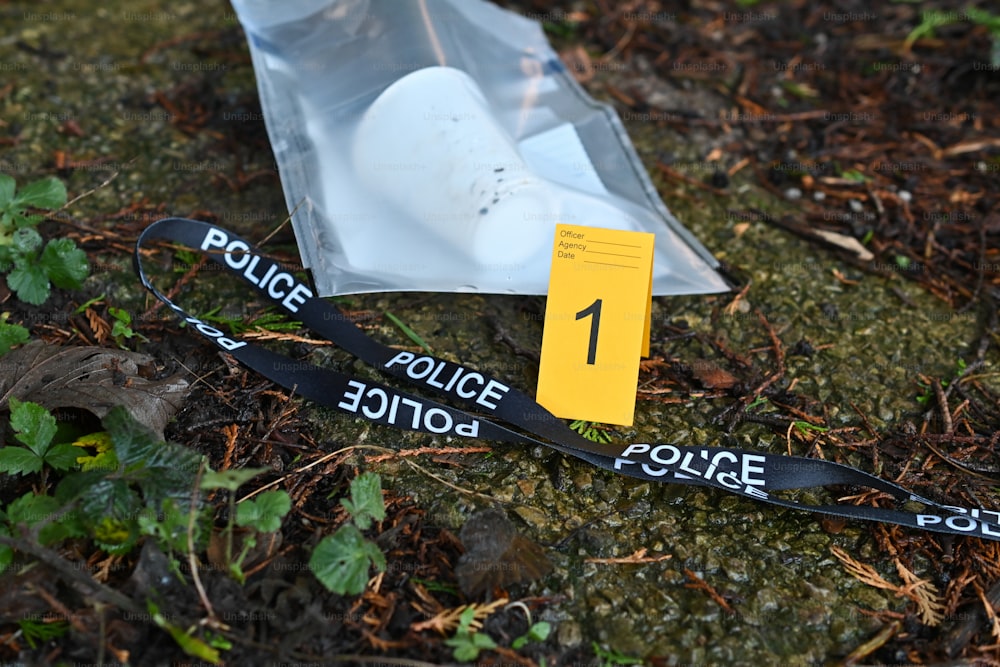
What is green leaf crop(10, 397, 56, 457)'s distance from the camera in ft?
5.88

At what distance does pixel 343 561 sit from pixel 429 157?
4.02 feet

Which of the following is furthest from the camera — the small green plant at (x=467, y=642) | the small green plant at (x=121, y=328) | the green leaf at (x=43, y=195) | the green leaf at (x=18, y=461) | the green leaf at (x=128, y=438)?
the green leaf at (x=43, y=195)

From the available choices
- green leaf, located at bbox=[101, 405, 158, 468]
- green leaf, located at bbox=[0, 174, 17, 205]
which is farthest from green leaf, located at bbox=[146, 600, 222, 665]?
green leaf, located at bbox=[0, 174, 17, 205]

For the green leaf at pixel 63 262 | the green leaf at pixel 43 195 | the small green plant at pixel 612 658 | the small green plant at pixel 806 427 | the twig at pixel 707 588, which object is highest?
the green leaf at pixel 43 195

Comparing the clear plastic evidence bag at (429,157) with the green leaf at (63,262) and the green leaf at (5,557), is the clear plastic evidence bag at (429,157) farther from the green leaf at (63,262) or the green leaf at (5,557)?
the green leaf at (5,557)

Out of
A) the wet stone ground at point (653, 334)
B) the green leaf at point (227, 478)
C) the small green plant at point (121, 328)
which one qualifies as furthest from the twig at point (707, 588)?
the small green plant at point (121, 328)

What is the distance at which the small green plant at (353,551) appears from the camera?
5.30 ft

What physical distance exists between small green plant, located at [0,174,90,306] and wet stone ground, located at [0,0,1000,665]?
0.12 meters

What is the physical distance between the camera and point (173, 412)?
199 cm

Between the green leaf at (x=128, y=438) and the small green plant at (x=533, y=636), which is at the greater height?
the green leaf at (x=128, y=438)

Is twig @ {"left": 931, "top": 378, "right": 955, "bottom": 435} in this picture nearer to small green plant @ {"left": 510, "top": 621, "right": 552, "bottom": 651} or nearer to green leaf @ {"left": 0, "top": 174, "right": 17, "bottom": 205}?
small green plant @ {"left": 510, "top": 621, "right": 552, "bottom": 651}

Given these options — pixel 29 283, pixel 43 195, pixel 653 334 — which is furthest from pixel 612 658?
pixel 43 195

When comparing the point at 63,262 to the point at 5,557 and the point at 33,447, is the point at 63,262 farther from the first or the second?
the point at 5,557

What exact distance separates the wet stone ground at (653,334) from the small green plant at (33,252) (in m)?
0.12
